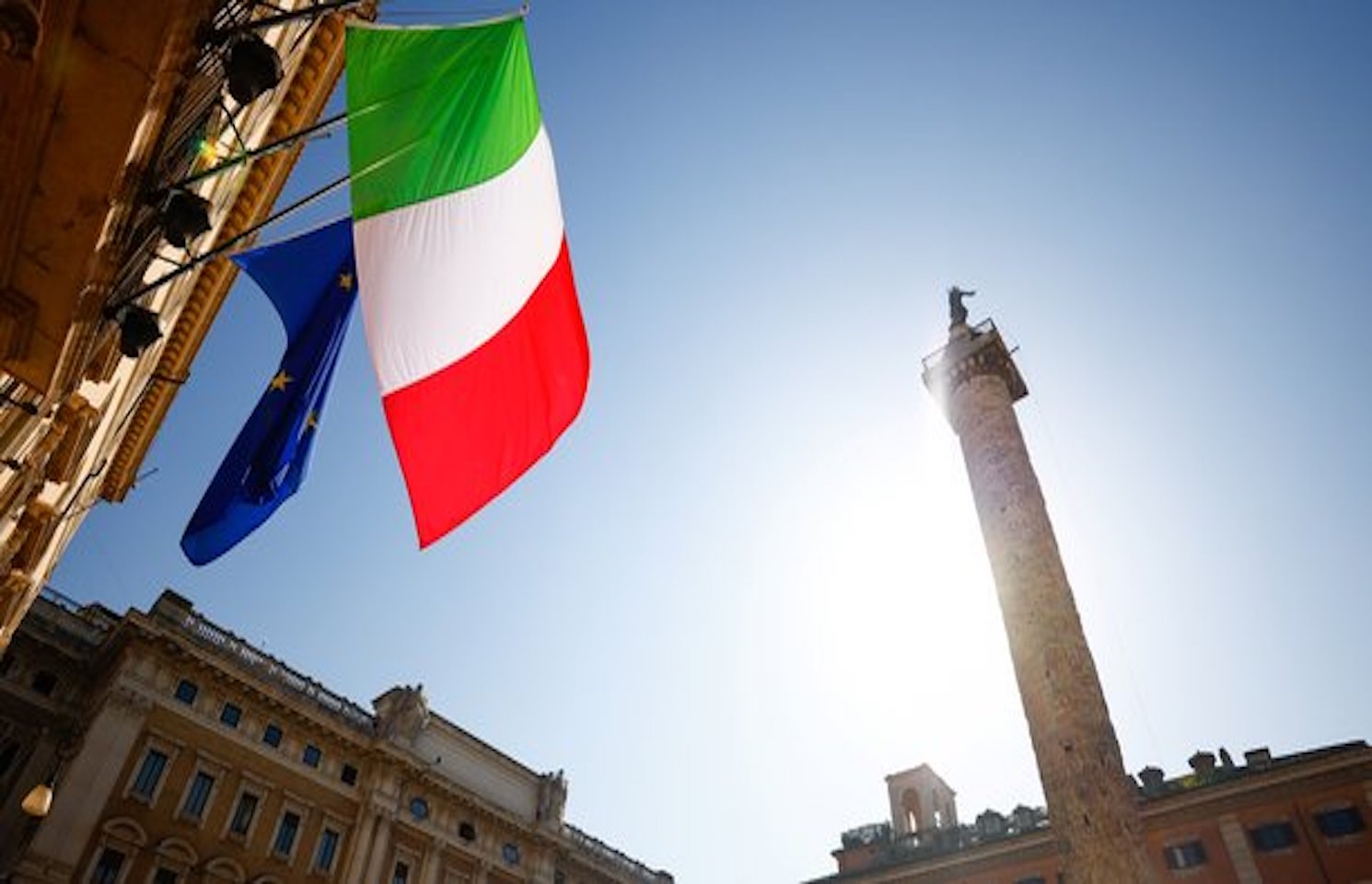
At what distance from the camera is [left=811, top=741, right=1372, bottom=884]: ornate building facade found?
27.4m

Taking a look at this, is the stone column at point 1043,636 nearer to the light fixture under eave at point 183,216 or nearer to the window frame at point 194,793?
the light fixture under eave at point 183,216

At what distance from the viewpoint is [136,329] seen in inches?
234

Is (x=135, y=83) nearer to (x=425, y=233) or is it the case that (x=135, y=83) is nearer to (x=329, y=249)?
(x=425, y=233)

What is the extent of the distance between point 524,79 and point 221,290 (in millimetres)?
7909

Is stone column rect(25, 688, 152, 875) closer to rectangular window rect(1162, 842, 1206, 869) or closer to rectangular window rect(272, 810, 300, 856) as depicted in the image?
rectangular window rect(272, 810, 300, 856)

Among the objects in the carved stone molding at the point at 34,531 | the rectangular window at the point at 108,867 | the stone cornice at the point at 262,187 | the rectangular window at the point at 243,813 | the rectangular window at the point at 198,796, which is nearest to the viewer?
the carved stone molding at the point at 34,531

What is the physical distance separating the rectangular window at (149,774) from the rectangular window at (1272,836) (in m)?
35.8

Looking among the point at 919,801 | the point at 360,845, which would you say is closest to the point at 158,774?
the point at 360,845

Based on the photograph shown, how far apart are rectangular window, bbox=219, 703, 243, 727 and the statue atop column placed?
25.9m

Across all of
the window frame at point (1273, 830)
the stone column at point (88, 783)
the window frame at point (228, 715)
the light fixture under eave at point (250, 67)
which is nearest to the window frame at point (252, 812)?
the window frame at point (228, 715)

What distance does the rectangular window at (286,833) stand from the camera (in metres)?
25.9

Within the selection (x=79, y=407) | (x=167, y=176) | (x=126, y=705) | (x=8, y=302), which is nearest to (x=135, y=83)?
(x=8, y=302)

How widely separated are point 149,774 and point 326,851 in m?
6.49

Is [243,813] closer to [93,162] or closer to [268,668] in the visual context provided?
[268,668]
